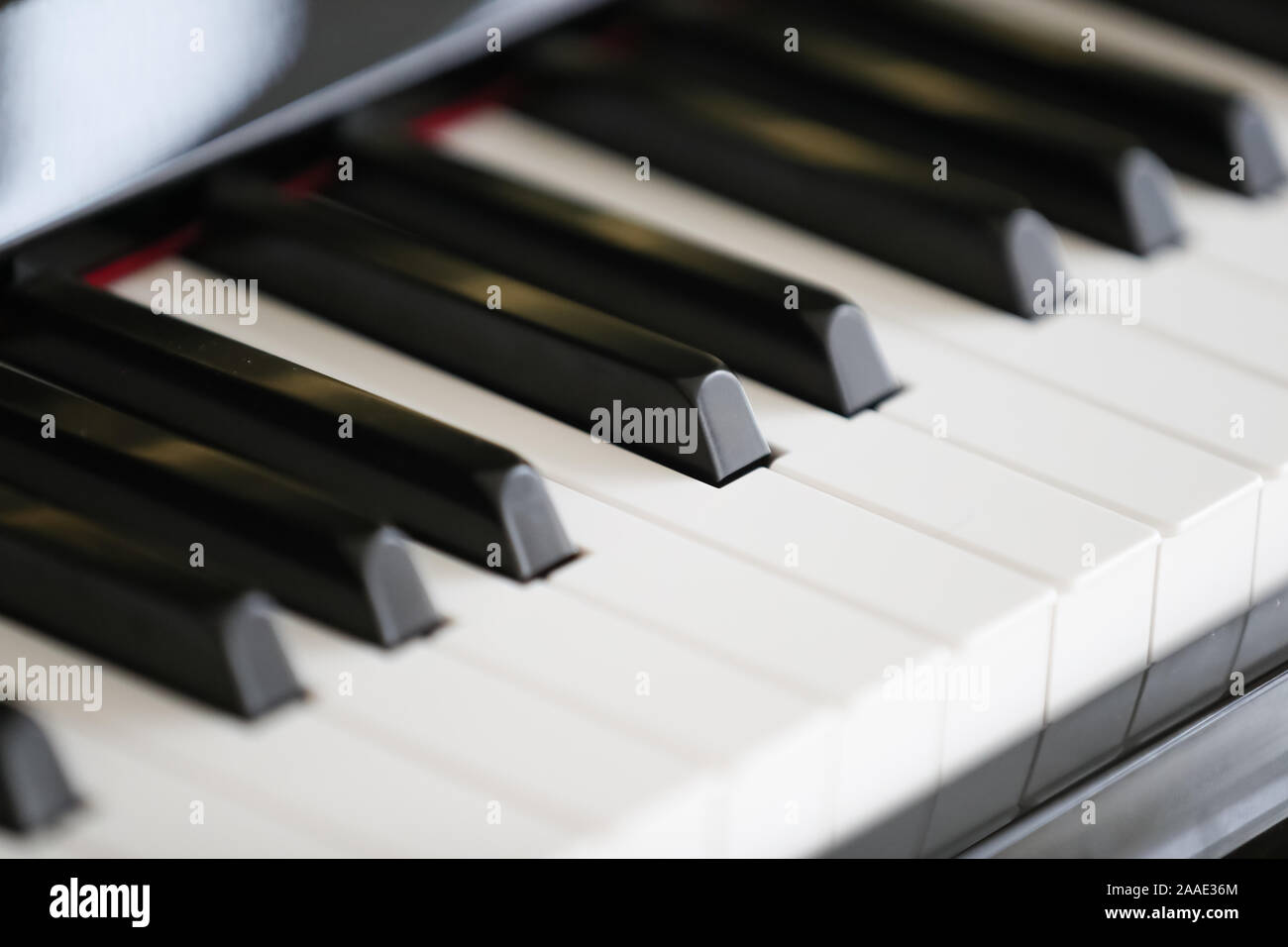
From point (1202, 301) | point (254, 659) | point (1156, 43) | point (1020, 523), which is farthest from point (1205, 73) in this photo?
point (254, 659)

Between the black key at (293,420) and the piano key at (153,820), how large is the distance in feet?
0.83

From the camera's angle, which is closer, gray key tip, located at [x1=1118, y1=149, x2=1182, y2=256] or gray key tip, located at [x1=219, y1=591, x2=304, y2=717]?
gray key tip, located at [x1=219, y1=591, x2=304, y2=717]

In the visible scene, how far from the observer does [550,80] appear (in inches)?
77.3

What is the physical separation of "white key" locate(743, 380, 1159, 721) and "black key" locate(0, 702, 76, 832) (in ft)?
1.85

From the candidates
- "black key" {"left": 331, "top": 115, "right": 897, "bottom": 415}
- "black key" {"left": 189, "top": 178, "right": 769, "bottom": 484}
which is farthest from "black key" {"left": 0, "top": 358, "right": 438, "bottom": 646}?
"black key" {"left": 331, "top": 115, "right": 897, "bottom": 415}

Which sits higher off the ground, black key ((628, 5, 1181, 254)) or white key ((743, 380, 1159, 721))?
black key ((628, 5, 1181, 254))

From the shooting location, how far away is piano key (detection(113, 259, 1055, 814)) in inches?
51.6

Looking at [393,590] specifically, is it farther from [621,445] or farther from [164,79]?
[164,79]

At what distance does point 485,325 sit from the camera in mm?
1559

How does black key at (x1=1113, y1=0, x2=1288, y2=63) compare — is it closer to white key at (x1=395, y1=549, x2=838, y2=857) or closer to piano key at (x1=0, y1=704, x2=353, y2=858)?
white key at (x1=395, y1=549, x2=838, y2=857)

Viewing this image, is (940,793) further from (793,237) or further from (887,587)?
(793,237)

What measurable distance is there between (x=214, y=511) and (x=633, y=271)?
45 centimetres

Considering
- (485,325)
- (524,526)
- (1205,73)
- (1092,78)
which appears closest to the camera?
(524,526)

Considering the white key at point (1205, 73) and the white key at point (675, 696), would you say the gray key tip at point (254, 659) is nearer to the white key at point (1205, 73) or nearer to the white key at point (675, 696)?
the white key at point (675, 696)
